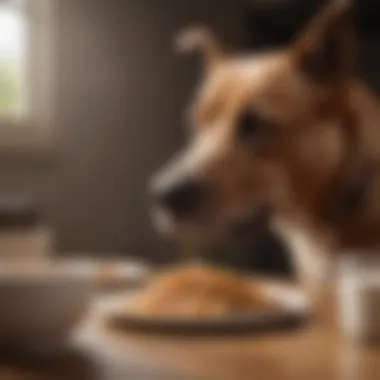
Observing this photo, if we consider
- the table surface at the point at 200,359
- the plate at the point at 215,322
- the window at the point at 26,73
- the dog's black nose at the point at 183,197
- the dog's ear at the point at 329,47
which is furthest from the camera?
the window at the point at 26,73

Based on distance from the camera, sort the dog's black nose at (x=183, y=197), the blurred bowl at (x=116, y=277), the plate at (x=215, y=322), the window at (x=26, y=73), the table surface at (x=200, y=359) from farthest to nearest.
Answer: the window at (x=26, y=73)
the dog's black nose at (x=183, y=197)
the blurred bowl at (x=116, y=277)
the plate at (x=215, y=322)
the table surface at (x=200, y=359)

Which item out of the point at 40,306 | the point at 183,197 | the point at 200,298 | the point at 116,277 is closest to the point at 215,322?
the point at 200,298

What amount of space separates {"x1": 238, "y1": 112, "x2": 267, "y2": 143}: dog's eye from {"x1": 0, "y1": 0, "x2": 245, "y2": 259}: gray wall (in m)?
1.12

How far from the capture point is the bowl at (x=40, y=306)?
2.52 feet

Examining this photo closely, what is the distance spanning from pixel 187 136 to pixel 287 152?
1.19 meters

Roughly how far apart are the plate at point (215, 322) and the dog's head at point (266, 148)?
852 millimetres

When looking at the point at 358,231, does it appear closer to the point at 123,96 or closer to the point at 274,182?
the point at 274,182

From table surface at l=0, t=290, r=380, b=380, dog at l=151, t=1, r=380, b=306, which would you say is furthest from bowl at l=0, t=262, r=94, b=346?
dog at l=151, t=1, r=380, b=306

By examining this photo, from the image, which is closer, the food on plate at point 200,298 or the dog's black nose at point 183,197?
the food on plate at point 200,298

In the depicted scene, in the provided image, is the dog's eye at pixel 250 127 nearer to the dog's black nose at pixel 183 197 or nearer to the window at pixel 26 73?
the dog's black nose at pixel 183 197

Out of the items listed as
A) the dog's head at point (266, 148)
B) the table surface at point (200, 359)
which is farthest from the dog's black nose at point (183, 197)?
the table surface at point (200, 359)

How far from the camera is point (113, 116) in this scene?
303 cm

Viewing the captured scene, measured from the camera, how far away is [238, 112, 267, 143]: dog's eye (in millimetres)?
1915

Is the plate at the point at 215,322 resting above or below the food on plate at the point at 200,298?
below
